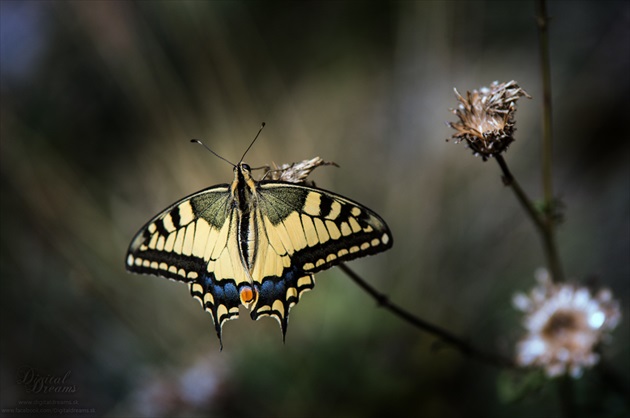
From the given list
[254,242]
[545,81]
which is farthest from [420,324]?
[545,81]

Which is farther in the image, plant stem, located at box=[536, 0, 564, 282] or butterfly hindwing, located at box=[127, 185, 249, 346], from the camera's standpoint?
butterfly hindwing, located at box=[127, 185, 249, 346]

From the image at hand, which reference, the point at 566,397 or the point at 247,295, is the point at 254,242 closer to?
the point at 247,295

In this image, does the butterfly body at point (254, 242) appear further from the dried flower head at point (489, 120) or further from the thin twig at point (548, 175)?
the thin twig at point (548, 175)

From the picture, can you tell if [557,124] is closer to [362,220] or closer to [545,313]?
[545,313]

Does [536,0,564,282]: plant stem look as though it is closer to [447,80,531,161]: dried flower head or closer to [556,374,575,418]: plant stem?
[447,80,531,161]: dried flower head

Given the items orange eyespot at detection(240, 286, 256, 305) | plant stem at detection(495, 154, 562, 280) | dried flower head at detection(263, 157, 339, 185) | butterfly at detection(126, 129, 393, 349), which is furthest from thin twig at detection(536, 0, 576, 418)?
orange eyespot at detection(240, 286, 256, 305)

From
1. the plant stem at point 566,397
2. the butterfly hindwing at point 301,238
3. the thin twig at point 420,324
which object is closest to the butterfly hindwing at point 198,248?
the butterfly hindwing at point 301,238
